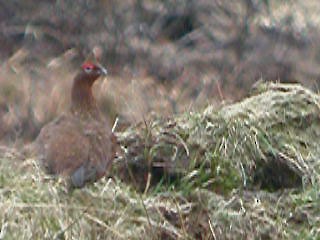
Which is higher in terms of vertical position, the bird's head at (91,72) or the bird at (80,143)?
the bird's head at (91,72)

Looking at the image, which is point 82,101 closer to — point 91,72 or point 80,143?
point 91,72

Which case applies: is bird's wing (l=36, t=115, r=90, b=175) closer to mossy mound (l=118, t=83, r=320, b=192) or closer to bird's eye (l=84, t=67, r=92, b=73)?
bird's eye (l=84, t=67, r=92, b=73)

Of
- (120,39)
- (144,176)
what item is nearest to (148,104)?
(120,39)

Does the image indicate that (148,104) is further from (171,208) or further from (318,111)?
(171,208)

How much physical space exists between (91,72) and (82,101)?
19 centimetres

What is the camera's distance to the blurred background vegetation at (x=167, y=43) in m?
9.89

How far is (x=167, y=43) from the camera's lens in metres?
10.4

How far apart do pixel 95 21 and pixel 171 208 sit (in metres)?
3.95

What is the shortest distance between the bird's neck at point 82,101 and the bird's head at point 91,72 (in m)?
0.06

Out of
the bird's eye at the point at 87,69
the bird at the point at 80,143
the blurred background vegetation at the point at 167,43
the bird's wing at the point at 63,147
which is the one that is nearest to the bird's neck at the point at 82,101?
the bird at the point at 80,143

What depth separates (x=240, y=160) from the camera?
7227mm

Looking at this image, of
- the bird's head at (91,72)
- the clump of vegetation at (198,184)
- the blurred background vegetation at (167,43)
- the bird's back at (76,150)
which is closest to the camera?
the clump of vegetation at (198,184)

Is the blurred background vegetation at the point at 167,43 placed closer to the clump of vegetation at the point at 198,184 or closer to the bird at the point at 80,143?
the clump of vegetation at the point at 198,184

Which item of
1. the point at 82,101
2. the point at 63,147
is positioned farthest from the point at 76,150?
the point at 82,101
